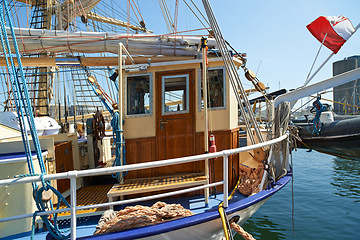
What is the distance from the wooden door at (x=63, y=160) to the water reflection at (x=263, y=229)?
3868 millimetres

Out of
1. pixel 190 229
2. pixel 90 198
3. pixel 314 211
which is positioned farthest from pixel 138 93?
pixel 314 211

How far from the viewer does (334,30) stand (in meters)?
6.34

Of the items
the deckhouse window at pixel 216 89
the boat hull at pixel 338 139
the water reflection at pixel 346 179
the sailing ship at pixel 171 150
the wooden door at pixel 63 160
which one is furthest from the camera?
the water reflection at pixel 346 179

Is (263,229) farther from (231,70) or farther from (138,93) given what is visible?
(138,93)

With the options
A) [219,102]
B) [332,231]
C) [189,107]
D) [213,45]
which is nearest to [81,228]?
[189,107]

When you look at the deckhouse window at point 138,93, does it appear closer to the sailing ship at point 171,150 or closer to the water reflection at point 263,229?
the sailing ship at point 171,150

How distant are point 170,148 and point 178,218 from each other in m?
1.68

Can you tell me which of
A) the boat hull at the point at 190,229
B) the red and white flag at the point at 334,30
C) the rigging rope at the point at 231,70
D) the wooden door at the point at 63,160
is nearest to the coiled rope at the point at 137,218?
the boat hull at the point at 190,229

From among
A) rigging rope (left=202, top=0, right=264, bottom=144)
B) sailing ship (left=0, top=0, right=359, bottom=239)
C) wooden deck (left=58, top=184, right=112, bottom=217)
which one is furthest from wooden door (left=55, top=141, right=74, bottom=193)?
rigging rope (left=202, top=0, right=264, bottom=144)

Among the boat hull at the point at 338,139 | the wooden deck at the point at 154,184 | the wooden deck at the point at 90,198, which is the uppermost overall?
the boat hull at the point at 338,139

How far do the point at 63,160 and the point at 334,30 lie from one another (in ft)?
25.0

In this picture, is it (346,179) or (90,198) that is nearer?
(90,198)

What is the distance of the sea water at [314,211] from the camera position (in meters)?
5.51

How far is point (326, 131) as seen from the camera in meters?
7.41
